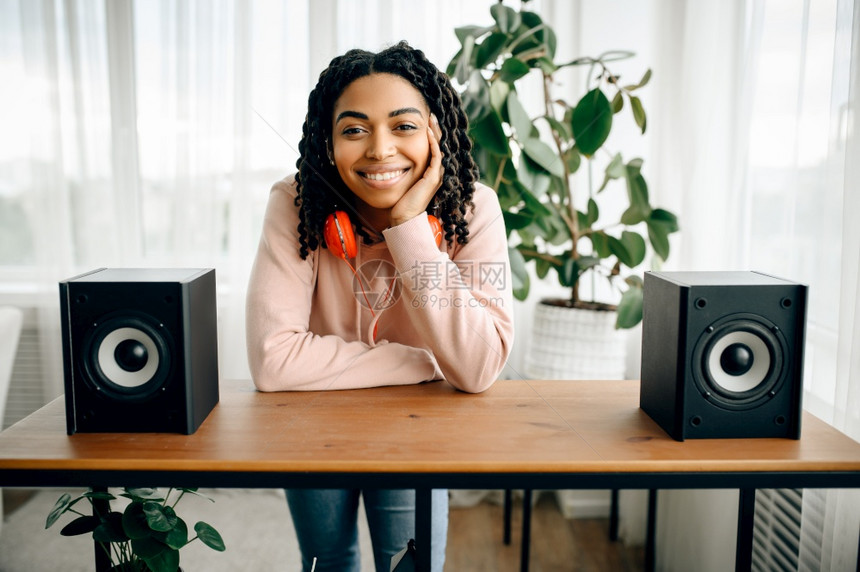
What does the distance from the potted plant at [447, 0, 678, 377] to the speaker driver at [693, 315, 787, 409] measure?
833 millimetres

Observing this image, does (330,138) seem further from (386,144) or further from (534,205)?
(534,205)

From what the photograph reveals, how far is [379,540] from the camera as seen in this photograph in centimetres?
127

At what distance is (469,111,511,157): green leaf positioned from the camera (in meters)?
1.69

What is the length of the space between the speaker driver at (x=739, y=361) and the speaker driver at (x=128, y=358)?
2.58 feet

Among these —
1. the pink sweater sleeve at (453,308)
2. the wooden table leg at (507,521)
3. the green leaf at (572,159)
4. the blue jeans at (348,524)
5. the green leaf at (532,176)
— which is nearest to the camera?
the pink sweater sleeve at (453,308)

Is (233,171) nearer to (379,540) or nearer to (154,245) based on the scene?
(154,245)

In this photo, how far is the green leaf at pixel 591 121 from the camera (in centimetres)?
175

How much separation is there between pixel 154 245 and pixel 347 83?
151cm

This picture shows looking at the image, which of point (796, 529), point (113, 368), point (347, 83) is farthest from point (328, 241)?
point (796, 529)

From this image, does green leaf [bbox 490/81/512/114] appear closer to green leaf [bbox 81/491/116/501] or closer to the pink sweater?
the pink sweater

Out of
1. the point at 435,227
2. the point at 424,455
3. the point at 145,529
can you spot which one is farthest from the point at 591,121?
the point at 145,529

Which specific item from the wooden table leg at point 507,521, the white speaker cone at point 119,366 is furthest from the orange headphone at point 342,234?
the wooden table leg at point 507,521

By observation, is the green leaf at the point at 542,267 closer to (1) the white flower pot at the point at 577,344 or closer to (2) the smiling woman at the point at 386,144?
(1) the white flower pot at the point at 577,344

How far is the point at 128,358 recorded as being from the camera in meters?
0.98
